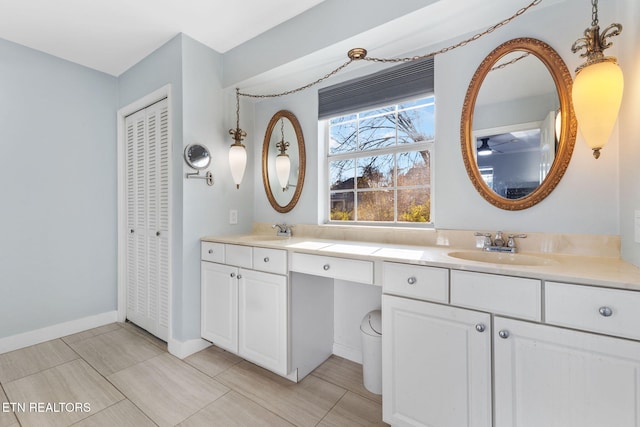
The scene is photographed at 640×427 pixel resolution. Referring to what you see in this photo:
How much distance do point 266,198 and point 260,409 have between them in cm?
168

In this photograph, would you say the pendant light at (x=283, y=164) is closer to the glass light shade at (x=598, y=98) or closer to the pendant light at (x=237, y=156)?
the pendant light at (x=237, y=156)

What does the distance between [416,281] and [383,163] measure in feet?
3.62

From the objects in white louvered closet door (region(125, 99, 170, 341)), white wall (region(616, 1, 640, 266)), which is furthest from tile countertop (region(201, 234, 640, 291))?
white louvered closet door (region(125, 99, 170, 341))

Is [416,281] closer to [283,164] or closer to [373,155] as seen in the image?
[373,155]

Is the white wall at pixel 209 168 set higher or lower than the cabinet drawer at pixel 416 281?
higher

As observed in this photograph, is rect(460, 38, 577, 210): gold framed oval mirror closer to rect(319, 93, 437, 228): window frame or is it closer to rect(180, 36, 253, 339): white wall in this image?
rect(319, 93, 437, 228): window frame

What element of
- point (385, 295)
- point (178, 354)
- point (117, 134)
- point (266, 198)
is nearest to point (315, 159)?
point (266, 198)

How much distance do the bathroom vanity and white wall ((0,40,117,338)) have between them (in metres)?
2.12

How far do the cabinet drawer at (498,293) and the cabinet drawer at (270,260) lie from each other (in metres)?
1.00

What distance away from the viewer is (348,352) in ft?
7.00

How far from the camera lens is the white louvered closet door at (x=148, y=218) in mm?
2369

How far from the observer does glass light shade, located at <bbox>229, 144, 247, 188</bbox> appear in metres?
2.38

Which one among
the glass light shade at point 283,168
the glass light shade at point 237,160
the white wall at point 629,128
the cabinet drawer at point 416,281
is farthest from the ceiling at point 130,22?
the cabinet drawer at point 416,281

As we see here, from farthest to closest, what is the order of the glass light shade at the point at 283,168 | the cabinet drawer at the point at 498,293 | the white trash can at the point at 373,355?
the glass light shade at the point at 283,168 < the white trash can at the point at 373,355 < the cabinet drawer at the point at 498,293
